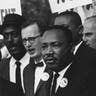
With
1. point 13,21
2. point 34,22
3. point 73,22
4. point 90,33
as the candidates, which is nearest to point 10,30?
point 13,21

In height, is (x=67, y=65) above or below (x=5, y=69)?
above

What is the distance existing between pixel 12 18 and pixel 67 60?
26.3 inches

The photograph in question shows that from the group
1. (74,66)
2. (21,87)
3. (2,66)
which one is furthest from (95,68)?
(2,66)

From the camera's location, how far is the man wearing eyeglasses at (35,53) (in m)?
2.65

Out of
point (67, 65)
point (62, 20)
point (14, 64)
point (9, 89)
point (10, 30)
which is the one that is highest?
point (62, 20)

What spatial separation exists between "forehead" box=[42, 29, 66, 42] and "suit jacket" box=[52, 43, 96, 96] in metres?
0.12

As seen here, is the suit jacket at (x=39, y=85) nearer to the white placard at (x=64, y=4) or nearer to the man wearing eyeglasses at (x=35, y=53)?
the man wearing eyeglasses at (x=35, y=53)

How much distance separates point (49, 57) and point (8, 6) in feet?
2.65

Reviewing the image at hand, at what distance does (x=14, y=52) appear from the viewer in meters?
2.95

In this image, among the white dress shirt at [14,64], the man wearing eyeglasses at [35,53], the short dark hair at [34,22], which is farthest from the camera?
the white dress shirt at [14,64]

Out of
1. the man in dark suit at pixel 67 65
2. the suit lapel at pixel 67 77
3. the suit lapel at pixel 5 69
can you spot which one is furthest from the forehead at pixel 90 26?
the suit lapel at pixel 5 69

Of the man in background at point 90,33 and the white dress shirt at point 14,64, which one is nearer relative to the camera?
the man in background at point 90,33

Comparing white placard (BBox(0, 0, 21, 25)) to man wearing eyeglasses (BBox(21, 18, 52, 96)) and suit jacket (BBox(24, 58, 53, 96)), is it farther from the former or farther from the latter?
suit jacket (BBox(24, 58, 53, 96))

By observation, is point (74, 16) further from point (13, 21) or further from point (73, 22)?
point (13, 21)
